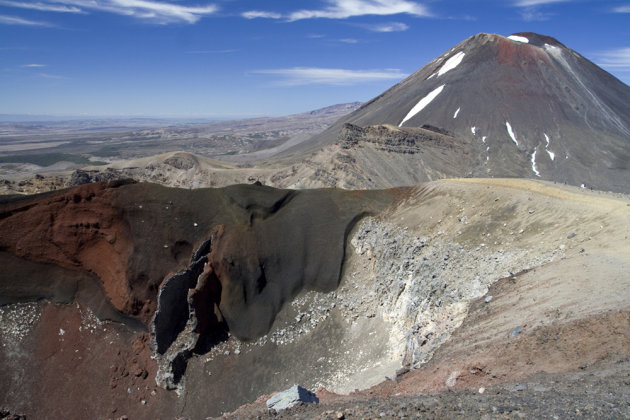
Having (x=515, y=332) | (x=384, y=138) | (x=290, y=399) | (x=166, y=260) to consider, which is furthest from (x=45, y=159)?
(x=515, y=332)

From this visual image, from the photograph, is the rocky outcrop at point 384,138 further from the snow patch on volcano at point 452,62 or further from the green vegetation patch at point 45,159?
the green vegetation patch at point 45,159

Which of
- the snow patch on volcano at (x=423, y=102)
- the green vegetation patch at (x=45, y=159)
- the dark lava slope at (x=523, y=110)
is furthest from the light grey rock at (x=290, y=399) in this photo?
the green vegetation patch at (x=45, y=159)

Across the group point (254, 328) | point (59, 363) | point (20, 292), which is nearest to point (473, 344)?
point (254, 328)

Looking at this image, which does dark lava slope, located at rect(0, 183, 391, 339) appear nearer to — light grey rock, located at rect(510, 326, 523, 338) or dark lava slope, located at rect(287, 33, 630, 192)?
light grey rock, located at rect(510, 326, 523, 338)

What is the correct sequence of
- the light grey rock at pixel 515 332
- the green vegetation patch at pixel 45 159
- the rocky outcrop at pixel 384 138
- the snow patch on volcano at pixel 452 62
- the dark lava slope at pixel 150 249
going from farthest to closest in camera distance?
the green vegetation patch at pixel 45 159
the snow patch on volcano at pixel 452 62
the rocky outcrop at pixel 384 138
the dark lava slope at pixel 150 249
the light grey rock at pixel 515 332

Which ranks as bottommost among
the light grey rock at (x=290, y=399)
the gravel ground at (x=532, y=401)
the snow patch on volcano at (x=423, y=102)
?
the light grey rock at (x=290, y=399)

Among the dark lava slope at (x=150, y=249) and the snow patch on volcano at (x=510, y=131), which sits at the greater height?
the snow patch on volcano at (x=510, y=131)
